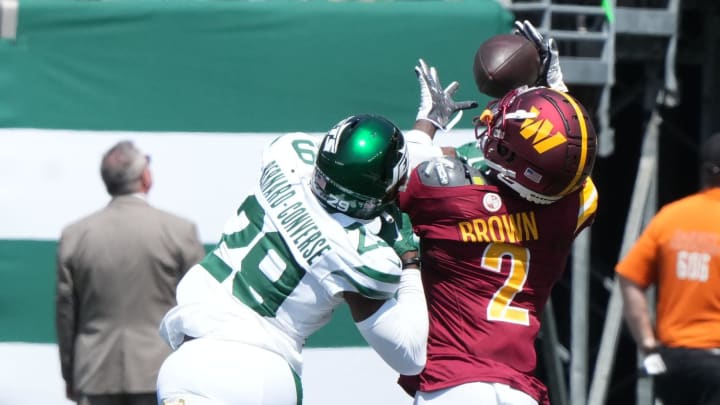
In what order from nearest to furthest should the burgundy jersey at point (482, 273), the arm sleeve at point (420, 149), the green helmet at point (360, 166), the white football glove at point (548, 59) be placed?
the green helmet at point (360, 166) < the burgundy jersey at point (482, 273) < the arm sleeve at point (420, 149) < the white football glove at point (548, 59)

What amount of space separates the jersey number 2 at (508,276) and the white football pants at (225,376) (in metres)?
0.66

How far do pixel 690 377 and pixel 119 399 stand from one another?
2.29 m

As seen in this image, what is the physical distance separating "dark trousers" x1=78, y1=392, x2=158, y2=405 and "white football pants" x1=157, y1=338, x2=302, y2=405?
1944mm

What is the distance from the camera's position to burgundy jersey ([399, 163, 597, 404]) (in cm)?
367

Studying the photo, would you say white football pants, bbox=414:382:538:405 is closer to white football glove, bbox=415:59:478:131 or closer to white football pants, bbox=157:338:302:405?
white football pants, bbox=157:338:302:405

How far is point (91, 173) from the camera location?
600cm

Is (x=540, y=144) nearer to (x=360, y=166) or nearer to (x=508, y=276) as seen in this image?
(x=508, y=276)

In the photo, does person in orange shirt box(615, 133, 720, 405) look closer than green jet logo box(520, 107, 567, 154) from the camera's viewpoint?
No

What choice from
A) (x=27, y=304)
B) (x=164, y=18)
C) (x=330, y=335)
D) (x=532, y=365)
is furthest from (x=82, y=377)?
(x=532, y=365)

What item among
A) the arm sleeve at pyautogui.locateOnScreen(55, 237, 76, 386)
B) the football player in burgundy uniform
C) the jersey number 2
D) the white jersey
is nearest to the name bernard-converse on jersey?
the white jersey

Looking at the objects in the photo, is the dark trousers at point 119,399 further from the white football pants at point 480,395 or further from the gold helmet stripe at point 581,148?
the gold helmet stripe at point 581,148

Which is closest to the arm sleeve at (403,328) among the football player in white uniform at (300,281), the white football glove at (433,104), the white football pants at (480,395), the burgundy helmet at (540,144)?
the football player in white uniform at (300,281)

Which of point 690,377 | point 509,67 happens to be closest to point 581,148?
point 509,67

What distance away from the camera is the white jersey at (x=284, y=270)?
333cm
